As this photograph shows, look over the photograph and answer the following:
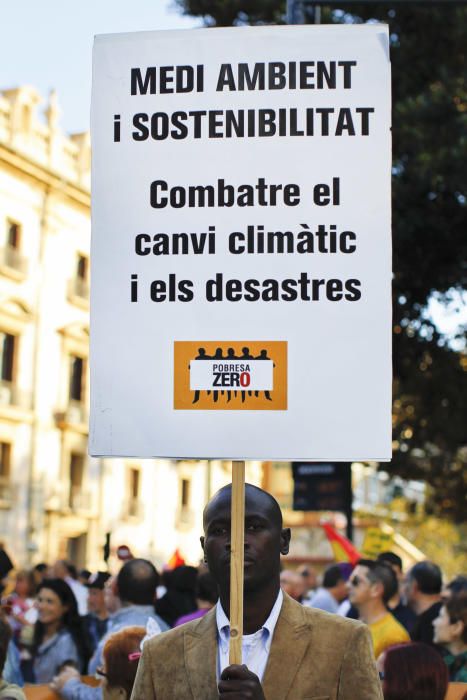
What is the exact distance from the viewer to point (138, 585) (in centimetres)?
673

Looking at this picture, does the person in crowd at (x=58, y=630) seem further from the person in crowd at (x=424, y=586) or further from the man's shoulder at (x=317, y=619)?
the man's shoulder at (x=317, y=619)

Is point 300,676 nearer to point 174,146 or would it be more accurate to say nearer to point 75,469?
point 174,146

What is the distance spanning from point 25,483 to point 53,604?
2813 cm

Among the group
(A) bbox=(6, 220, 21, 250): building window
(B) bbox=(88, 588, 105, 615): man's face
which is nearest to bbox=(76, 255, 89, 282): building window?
(A) bbox=(6, 220, 21, 250): building window

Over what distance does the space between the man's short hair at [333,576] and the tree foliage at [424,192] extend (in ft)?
17.6

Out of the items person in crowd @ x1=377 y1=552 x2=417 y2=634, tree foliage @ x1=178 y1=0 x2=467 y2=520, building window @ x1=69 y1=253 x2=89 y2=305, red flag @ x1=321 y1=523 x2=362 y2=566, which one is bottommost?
person in crowd @ x1=377 y1=552 x2=417 y2=634

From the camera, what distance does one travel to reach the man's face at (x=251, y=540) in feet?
10.5

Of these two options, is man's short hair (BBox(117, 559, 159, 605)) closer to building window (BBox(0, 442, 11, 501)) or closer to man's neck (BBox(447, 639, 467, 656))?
man's neck (BBox(447, 639, 467, 656))

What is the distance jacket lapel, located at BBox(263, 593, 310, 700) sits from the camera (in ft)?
10.2

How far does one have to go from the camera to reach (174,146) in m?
3.62

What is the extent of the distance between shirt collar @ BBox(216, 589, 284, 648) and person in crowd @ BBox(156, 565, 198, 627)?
4.68 meters

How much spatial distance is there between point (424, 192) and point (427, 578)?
308 inches

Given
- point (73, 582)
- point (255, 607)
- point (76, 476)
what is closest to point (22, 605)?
point (73, 582)

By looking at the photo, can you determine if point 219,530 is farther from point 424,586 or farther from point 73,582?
point 73,582
